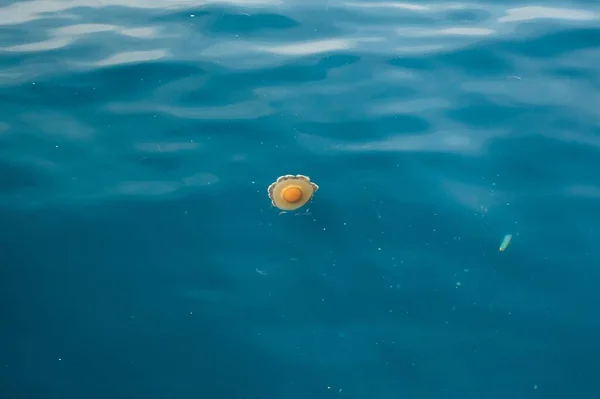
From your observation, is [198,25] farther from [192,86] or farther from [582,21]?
[582,21]

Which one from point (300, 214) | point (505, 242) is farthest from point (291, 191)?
point (505, 242)

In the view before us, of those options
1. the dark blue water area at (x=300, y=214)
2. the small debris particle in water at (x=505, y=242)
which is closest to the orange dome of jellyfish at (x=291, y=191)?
the dark blue water area at (x=300, y=214)

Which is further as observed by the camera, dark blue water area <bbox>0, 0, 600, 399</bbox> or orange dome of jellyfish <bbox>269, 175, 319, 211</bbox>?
orange dome of jellyfish <bbox>269, 175, 319, 211</bbox>

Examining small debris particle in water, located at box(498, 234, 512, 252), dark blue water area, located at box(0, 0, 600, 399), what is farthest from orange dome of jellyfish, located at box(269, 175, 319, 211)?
small debris particle in water, located at box(498, 234, 512, 252)

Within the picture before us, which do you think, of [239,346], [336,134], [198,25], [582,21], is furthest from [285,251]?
[582,21]

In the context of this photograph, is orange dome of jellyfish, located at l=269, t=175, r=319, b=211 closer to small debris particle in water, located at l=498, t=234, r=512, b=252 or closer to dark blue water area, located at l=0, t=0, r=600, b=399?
dark blue water area, located at l=0, t=0, r=600, b=399

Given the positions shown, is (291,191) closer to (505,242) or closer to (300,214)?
(300,214)

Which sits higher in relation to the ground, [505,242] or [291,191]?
[291,191]
